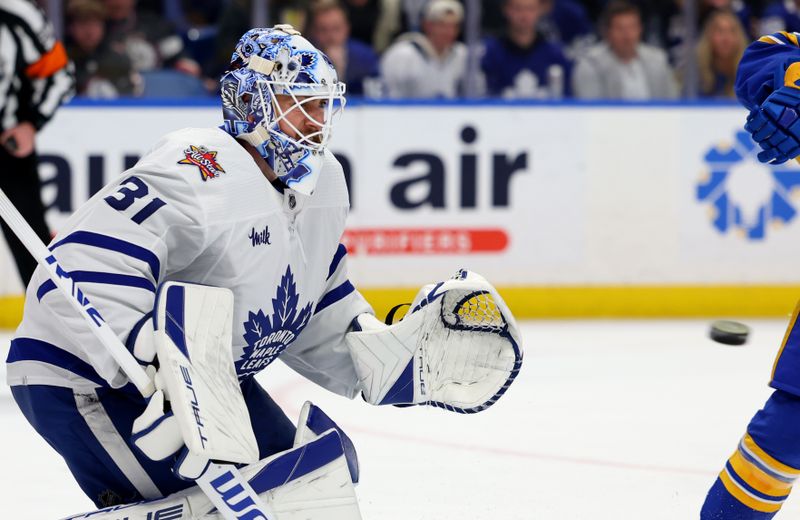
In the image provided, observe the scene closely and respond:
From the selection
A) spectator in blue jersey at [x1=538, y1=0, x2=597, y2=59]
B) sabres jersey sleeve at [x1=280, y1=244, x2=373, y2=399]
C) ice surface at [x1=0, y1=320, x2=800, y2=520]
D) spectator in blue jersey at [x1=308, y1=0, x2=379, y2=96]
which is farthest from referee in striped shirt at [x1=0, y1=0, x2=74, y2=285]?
spectator in blue jersey at [x1=538, y1=0, x2=597, y2=59]

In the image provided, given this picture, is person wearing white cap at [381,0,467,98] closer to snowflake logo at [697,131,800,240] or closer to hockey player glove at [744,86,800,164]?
snowflake logo at [697,131,800,240]

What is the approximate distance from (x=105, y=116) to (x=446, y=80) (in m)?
1.41

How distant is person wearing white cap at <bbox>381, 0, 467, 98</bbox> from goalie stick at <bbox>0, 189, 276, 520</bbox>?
3653mm

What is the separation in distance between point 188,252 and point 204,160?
152mm

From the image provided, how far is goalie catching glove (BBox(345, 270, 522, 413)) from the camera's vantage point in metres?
2.49

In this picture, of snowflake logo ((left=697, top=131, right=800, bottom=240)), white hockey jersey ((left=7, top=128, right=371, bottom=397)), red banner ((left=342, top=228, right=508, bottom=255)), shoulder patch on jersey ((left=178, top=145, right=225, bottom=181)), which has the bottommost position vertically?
red banner ((left=342, top=228, right=508, bottom=255))

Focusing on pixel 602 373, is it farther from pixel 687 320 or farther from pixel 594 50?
pixel 594 50

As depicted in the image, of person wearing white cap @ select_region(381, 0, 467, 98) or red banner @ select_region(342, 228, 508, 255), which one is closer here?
red banner @ select_region(342, 228, 508, 255)

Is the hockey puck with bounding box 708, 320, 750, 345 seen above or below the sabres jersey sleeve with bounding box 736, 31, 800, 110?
below

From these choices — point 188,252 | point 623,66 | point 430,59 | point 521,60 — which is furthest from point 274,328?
point 623,66

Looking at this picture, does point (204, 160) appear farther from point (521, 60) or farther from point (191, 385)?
point (521, 60)

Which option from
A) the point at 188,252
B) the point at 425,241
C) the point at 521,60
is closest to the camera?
the point at 188,252

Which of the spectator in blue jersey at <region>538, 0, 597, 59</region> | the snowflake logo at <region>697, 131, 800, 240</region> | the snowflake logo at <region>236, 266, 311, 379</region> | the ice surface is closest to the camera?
the snowflake logo at <region>236, 266, 311, 379</region>

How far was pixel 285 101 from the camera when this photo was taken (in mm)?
2318
